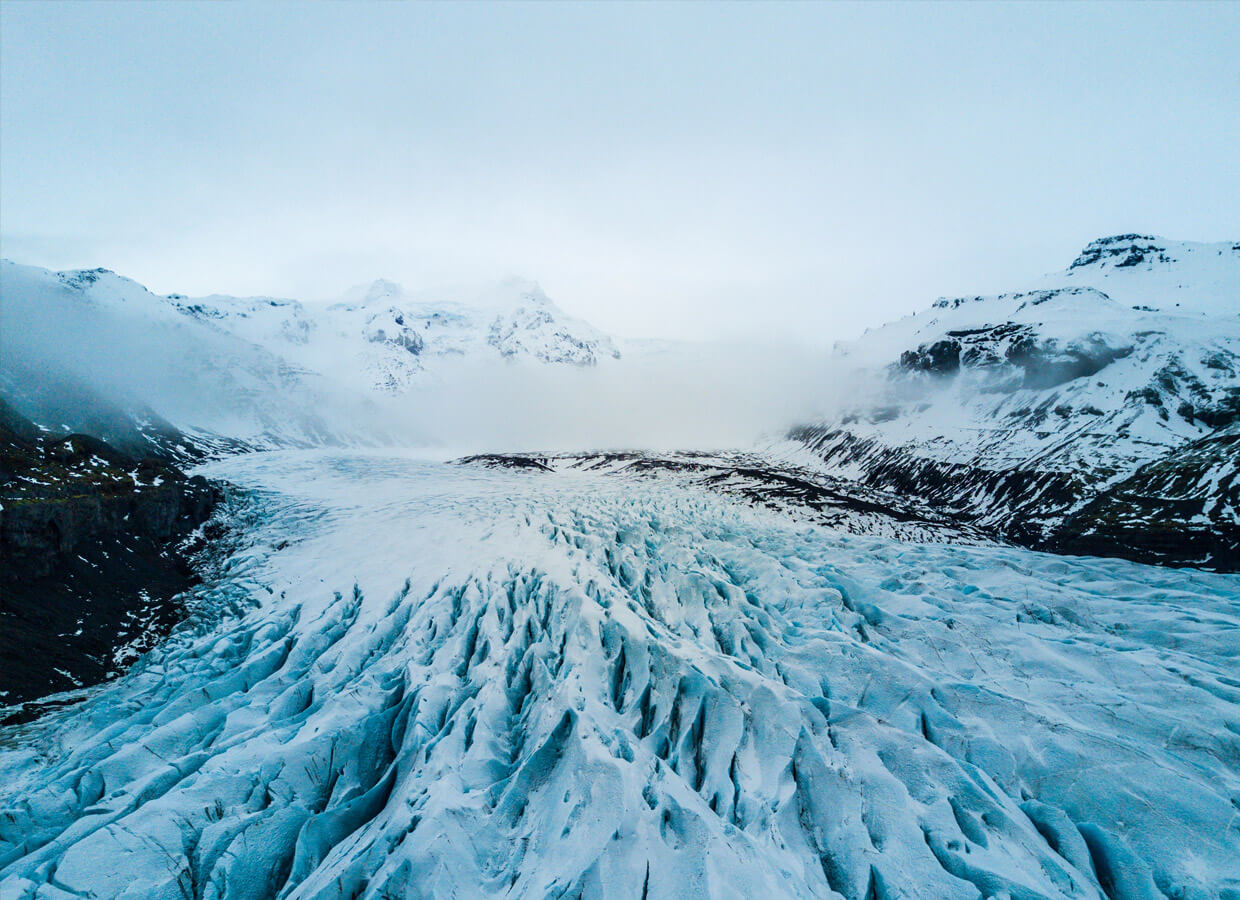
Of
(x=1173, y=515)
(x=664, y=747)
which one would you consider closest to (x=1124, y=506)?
(x=1173, y=515)

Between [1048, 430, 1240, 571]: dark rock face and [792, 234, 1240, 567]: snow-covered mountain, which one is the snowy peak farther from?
[1048, 430, 1240, 571]: dark rock face

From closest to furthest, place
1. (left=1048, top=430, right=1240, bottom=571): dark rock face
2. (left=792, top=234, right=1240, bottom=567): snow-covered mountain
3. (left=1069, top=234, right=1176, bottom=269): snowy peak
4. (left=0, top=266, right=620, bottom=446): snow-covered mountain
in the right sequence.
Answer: (left=1048, top=430, right=1240, bottom=571): dark rock face, (left=792, top=234, right=1240, bottom=567): snow-covered mountain, (left=0, top=266, right=620, bottom=446): snow-covered mountain, (left=1069, top=234, right=1176, bottom=269): snowy peak

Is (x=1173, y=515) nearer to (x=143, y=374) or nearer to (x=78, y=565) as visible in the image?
(x=78, y=565)

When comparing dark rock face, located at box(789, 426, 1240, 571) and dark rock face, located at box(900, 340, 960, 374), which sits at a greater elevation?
dark rock face, located at box(900, 340, 960, 374)

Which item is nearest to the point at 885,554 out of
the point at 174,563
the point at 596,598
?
the point at 596,598

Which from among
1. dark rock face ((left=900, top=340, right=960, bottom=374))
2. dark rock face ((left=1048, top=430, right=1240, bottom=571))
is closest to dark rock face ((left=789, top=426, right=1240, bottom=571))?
dark rock face ((left=1048, top=430, right=1240, bottom=571))

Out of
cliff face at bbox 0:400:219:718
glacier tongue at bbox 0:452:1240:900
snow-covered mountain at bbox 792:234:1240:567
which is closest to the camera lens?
glacier tongue at bbox 0:452:1240:900

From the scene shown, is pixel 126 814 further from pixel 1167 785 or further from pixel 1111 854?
pixel 1167 785
